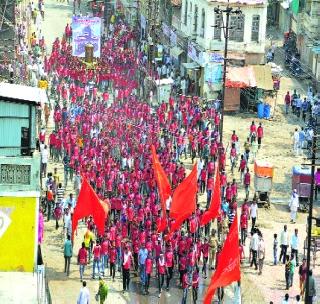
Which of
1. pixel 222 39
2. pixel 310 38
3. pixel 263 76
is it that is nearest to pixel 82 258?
pixel 263 76

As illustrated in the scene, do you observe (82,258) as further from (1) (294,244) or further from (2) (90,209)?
(1) (294,244)

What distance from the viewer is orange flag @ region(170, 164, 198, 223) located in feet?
125

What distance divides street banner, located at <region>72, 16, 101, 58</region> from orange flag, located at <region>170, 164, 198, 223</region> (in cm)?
2367

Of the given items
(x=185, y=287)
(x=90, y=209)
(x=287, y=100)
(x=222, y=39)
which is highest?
(x=222, y=39)

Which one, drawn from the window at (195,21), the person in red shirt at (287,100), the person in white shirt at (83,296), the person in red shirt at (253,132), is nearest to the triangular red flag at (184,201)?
the person in white shirt at (83,296)

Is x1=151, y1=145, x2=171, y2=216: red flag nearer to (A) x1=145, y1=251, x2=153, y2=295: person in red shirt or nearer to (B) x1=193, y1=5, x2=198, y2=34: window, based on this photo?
(A) x1=145, y1=251, x2=153, y2=295: person in red shirt

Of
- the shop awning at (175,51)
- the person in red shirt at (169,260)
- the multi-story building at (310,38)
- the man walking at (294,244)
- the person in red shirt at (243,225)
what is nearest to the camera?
the person in red shirt at (169,260)

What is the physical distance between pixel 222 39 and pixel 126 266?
2779 centimetres

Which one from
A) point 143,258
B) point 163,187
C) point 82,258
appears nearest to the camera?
point 143,258

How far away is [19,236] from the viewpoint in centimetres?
3070

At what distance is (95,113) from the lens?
170 ft

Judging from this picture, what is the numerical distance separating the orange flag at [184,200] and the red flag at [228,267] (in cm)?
504

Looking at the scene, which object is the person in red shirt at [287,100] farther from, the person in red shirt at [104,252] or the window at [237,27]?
the person in red shirt at [104,252]

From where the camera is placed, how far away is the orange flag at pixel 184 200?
38.0m
